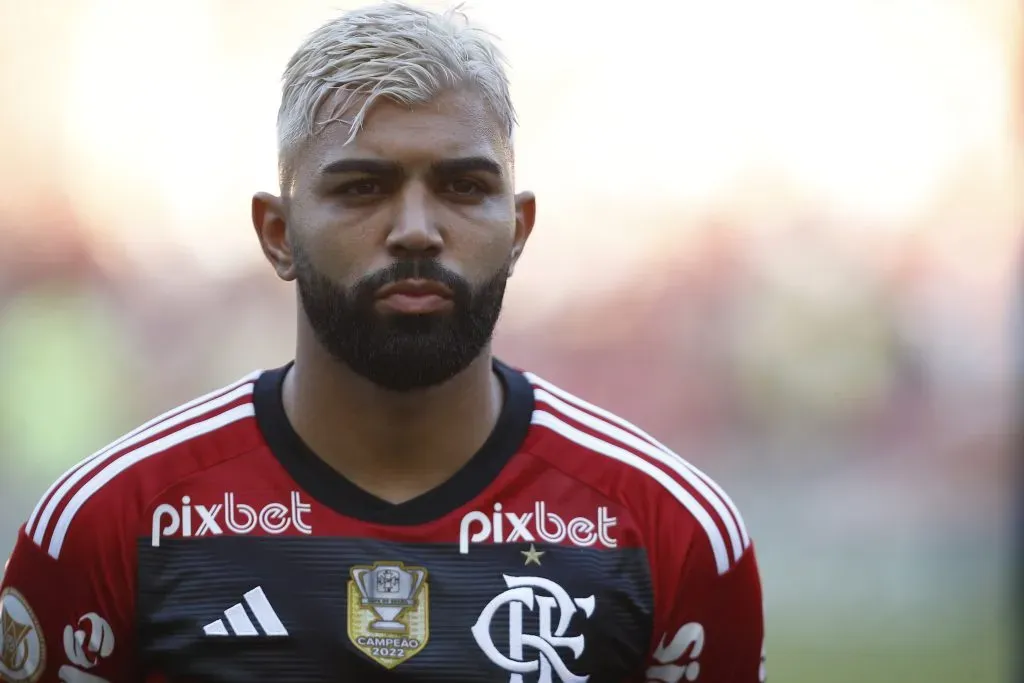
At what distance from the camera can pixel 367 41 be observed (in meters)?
2.62

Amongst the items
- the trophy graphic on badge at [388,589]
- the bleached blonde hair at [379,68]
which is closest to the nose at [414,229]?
the bleached blonde hair at [379,68]

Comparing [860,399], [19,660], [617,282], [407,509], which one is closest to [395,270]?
[407,509]

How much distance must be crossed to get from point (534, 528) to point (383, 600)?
13.6 inches

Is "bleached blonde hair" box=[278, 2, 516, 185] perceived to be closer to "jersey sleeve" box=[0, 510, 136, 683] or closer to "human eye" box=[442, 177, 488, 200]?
"human eye" box=[442, 177, 488, 200]

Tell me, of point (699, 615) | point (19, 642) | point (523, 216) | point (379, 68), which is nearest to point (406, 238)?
point (379, 68)

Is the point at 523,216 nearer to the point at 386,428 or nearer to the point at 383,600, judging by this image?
the point at 386,428

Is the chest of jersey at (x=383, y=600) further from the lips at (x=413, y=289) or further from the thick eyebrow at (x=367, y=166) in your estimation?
the thick eyebrow at (x=367, y=166)

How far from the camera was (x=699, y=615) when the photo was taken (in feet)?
8.53

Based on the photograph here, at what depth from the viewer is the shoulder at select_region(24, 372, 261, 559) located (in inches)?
100.0

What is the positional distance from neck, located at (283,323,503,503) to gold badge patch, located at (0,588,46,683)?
665mm

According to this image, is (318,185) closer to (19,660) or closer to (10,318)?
(19,660)

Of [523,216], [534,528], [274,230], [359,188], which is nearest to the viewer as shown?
[359,188]

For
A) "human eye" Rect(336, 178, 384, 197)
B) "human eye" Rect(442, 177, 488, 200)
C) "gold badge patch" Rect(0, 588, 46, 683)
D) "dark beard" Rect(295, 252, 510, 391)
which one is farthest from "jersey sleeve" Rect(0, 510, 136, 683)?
"human eye" Rect(442, 177, 488, 200)

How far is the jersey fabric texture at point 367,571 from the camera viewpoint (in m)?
2.48
